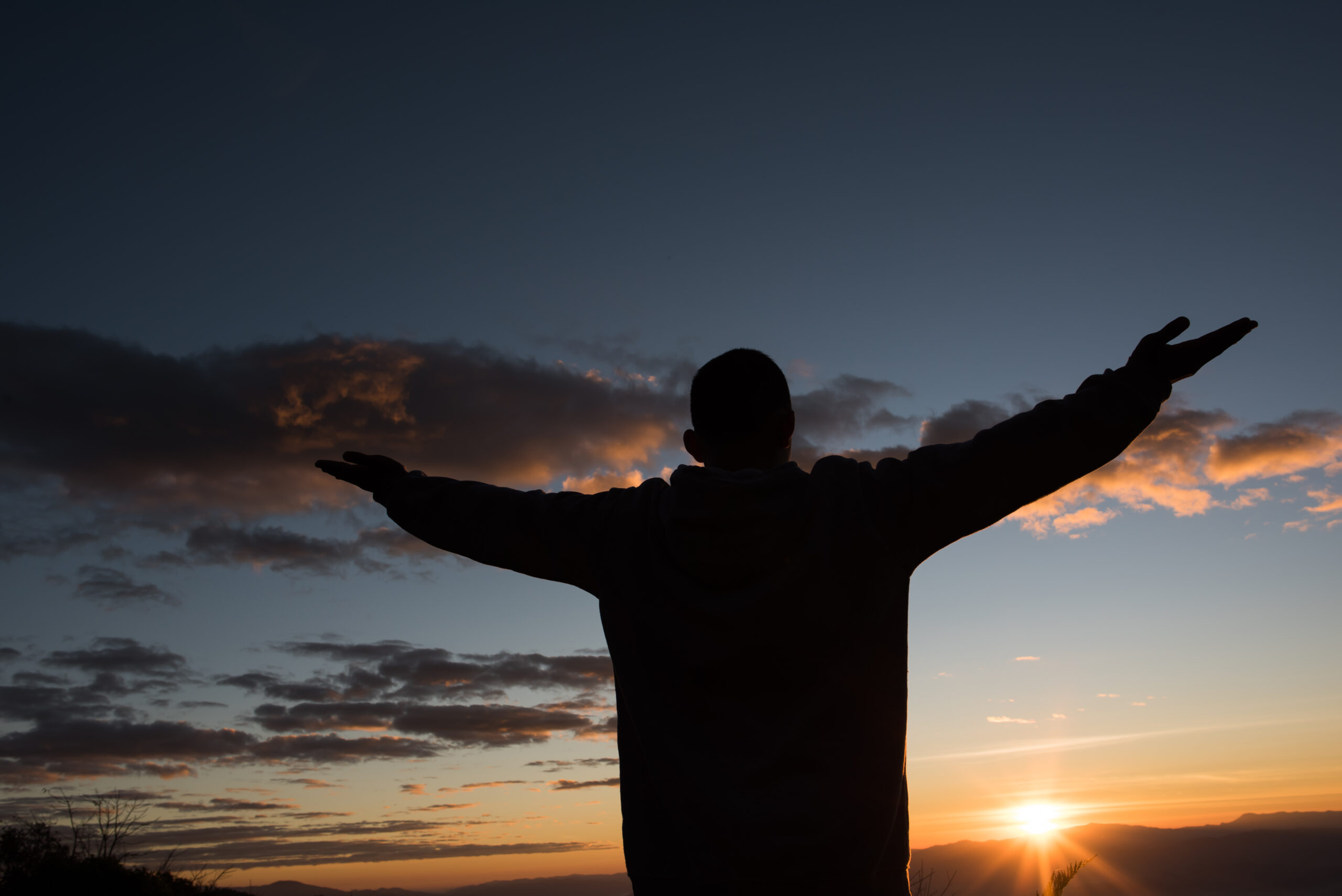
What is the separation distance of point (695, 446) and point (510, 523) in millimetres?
686

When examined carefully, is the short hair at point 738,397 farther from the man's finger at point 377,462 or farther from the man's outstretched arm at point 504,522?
the man's finger at point 377,462

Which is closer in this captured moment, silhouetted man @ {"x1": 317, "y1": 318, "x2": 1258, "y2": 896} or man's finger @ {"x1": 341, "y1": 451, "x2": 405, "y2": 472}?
silhouetted man @ {"x1": 317, "y1": 318, "x2": 1258, "y2": 896}

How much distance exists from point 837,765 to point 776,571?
525 mm

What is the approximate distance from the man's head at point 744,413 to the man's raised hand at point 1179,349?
3.66 ft

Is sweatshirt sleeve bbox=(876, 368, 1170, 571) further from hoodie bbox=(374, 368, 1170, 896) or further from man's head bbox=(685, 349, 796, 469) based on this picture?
man's head bbox=(685, 349, 796, 469)

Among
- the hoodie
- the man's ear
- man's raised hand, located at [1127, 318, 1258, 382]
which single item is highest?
man's raised hand, located at [1127, 318, 1258, 382]

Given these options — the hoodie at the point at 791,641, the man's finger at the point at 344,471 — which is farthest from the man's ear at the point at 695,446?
the man's finger at the point at 344,471

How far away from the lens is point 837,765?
199cm

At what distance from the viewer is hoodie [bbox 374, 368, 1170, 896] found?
1.96 m

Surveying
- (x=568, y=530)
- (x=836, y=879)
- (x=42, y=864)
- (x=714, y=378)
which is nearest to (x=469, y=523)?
(x=568, y=530)

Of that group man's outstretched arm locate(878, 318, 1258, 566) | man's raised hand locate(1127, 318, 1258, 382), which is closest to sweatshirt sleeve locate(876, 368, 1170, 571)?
man's outstretched arm locate(878, 318, 1258, 566)

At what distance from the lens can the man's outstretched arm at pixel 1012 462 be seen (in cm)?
215

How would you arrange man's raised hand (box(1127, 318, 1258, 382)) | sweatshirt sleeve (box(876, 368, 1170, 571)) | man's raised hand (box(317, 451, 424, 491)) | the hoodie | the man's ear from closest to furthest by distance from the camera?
1. the hoodie
2. sweatshirt sleeve (box(876, 368, 1170, 571))
3. man's raised hand (box(1127, 318, 1258, 382))
4. the man's ear
5. man's raised hand (box(317, 451, 424, 491))

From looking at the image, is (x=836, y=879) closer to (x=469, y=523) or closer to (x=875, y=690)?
(x=875, y=690)
